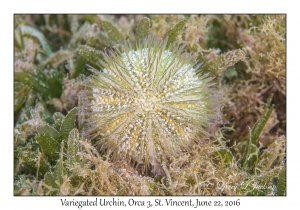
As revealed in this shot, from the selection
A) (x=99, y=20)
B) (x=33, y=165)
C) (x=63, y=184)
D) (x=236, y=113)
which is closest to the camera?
(x=63, y=184)

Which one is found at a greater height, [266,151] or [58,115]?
[58,115]

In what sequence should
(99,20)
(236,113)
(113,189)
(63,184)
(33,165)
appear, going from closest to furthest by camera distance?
(63,184)
(113,189)
(33,165)
(236,113)
(99,20)

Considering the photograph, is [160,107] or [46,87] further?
[46,87]

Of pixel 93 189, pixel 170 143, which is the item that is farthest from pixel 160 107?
pixel 93 189

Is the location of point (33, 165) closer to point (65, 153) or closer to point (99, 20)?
point (65, 153)
